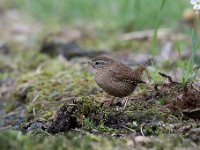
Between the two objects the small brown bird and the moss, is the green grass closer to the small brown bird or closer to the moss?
the small brown bird

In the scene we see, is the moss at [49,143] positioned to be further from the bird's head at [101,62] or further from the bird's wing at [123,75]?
the bird's head at [101,62]

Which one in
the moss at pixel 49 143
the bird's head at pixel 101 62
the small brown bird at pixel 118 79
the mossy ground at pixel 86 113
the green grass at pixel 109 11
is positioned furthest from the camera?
the green grass at pixel 109 11

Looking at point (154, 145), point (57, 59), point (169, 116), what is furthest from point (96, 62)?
point (57, 59)

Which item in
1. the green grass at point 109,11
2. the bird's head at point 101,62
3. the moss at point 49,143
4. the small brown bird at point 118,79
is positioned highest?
the green grass at point 109,11

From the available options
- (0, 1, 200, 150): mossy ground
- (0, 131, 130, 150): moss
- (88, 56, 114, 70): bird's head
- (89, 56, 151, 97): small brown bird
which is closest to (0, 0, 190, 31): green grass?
(0, 1, 200, 150): mossy ground

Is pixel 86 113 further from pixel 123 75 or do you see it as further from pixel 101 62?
pixel 101 62

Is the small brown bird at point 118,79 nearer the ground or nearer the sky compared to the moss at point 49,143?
nearer the sky

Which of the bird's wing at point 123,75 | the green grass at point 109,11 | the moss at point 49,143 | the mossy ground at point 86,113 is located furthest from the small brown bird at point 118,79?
the green grass at point 109,11
